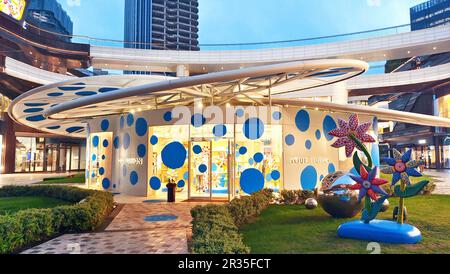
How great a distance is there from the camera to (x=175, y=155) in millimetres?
13367

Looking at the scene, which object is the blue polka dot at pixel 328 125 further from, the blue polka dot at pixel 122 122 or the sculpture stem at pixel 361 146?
the blue polka dot at pixel 122 122

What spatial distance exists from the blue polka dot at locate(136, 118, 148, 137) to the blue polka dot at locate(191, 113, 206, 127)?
2456 millimetres

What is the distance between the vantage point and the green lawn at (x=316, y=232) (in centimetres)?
601

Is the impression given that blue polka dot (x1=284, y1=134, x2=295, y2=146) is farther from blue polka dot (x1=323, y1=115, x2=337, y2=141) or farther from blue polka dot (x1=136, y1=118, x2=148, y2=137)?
blue polka dot (x1=136, y1=118, x2=148, y2=137)

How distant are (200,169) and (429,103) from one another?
3356cm

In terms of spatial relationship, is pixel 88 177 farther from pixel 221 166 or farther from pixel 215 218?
pixel 215 218

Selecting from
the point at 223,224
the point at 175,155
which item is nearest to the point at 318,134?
the point at 175,155

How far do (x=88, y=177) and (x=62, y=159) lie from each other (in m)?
22.6

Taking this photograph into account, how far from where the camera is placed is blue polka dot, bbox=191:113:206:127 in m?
13.0

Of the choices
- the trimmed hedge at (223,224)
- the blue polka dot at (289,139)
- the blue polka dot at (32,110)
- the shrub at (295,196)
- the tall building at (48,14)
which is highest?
the tall building at (48,14)

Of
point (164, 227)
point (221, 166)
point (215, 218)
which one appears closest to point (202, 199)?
point (221, 166)

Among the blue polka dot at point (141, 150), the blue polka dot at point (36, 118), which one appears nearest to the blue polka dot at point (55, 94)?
the blue polka dot at point (141, 150)

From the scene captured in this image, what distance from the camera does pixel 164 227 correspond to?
7996 millimetres

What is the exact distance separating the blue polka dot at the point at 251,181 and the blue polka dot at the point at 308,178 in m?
1.87
